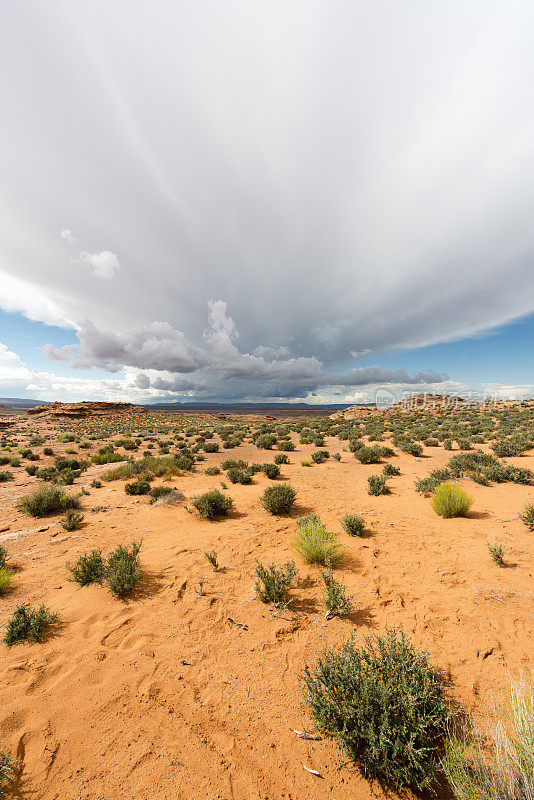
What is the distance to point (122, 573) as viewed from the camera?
4711mm

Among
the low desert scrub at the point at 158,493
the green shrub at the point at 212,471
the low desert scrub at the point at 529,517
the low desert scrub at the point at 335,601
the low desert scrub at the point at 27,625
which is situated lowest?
the green shrub at the point at 212,471

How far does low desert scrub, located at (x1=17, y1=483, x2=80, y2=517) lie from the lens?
8258mm

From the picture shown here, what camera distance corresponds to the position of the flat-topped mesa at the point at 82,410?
184 ft

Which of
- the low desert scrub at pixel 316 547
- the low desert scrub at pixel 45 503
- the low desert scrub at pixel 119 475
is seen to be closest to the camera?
the low desert scrub at pixel 316 547

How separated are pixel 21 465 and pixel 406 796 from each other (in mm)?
21542

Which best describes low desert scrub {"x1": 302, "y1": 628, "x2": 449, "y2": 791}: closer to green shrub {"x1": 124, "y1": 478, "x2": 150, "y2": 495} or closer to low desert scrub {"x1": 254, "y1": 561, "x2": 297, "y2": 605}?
low desert scrub {"x1": 254, "y1": 561, "x2": 297, "y2": 605}

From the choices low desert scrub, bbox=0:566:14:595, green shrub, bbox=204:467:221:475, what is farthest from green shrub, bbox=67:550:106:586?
green shrub, bbox=204:467:221:475

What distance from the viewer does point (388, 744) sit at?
7.48 ft

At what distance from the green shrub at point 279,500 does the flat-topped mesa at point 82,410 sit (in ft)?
199

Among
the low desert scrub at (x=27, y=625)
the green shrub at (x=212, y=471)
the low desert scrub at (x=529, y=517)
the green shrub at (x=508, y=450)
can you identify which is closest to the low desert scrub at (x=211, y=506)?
the low desert scrub at (x=27, y=625)

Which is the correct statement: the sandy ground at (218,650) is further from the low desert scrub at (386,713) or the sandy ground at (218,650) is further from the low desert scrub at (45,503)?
the low desert scrub at (45,503)

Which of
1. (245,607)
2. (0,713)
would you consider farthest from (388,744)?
(0,713)

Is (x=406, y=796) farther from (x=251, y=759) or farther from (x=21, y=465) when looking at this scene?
(x=21, y=465)

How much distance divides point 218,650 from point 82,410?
68264 millimetres
